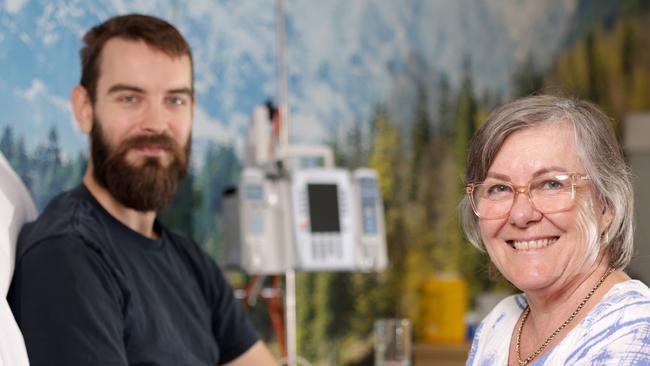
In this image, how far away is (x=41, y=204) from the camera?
10.3 feet

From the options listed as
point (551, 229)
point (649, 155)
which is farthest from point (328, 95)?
point (551, 229)

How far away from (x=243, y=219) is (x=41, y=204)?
0.75m

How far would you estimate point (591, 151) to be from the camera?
186cm

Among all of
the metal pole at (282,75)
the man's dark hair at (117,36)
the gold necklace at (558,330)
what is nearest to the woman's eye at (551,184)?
the gold necklace at (558,330)

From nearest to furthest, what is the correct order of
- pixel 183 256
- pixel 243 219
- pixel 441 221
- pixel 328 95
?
1. pixel 183 256
2. pixel 243 219
3. pixel 328 95
4. pixel 441 221

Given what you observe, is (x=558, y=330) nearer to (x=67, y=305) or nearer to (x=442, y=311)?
(x=67, y=305)

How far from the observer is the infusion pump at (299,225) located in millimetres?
3611

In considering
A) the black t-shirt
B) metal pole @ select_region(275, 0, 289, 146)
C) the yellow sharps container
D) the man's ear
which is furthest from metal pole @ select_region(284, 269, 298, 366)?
the man's ear

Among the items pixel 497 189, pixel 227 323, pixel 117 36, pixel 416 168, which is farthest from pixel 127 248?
pixel 416 168

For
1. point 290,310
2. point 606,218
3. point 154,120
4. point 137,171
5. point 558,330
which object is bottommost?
point 290,310

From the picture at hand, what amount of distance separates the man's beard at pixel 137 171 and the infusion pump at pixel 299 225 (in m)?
0.79

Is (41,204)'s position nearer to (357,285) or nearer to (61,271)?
(61,271)

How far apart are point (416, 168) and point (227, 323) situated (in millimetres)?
2142

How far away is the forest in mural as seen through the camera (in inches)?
155
